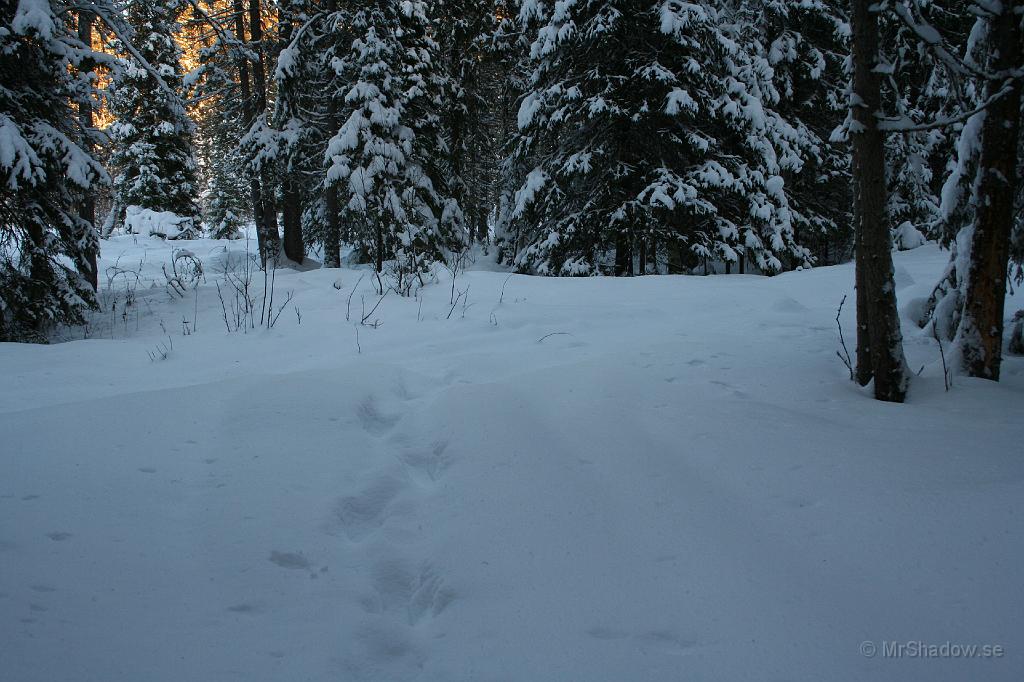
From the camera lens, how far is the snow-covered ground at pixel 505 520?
1.67 m

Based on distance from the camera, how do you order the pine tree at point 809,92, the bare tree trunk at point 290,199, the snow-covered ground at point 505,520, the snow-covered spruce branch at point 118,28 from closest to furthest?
the snow-covered ground at point 505,520 → the snow-covered spruce branch at point 118,28 → the pine tree at point 809,92 → the bare tree trunk at point 290,199

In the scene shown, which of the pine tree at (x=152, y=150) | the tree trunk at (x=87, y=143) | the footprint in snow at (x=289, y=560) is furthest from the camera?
the pine tree at (x=152, y=150)

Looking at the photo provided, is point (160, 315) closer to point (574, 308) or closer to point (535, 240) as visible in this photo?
point (574, 308)

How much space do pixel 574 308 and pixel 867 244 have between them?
11.3ft

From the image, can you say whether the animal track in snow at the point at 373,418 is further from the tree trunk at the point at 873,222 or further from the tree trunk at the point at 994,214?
the tree trunk at the point at 994,214

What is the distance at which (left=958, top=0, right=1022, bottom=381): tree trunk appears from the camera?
11.5 ft

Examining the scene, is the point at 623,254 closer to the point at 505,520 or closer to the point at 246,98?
the point at 505,520

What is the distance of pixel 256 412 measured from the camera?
3.30 meters

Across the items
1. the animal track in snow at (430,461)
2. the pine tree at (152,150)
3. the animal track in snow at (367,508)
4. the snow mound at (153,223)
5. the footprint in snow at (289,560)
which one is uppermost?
the pine tree at (152,150)

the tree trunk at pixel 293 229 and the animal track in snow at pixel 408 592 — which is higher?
the tree trunk at pixel 293 229

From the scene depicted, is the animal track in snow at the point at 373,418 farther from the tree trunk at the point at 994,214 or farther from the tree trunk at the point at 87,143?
the tree trunk at the point at 87,143

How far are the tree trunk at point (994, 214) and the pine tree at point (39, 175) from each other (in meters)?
9.41

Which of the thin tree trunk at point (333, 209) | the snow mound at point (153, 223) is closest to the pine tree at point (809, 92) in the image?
the thin tree trunk at point (333, 209)

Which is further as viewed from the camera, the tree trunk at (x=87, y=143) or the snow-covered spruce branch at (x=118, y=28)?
the snow-covered spruce branch at (x=118, y=28)
